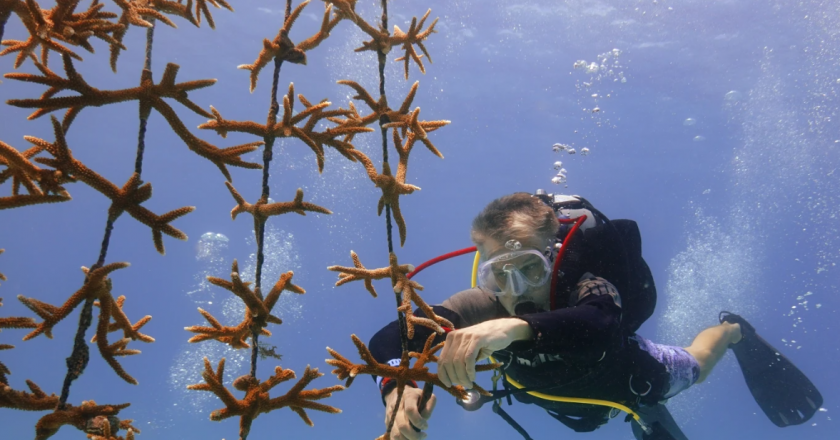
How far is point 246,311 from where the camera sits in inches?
66.8

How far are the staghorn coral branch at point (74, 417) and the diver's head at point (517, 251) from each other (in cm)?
294

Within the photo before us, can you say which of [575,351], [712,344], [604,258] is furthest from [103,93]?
[712,344]

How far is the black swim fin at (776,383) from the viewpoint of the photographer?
7.75 metres

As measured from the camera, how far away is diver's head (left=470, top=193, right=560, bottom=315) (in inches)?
150

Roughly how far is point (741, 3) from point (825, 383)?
65.0 meters

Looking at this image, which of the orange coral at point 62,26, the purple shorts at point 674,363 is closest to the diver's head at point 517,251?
the purple shorts at point 674,363

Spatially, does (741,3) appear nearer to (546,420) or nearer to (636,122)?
(636,122)

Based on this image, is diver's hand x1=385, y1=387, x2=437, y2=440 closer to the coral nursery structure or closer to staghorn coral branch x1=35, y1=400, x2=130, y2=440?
the coral nursery structure

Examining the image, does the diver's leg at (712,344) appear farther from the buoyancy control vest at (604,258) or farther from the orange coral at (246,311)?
the orange coral at (246,311)

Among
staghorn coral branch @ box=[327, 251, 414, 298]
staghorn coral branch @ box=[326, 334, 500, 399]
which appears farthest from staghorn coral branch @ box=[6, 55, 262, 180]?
staghorn coral branch @ box=[326, 334, 500, 399]

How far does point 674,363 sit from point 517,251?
3.36m

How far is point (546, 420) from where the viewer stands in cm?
5850

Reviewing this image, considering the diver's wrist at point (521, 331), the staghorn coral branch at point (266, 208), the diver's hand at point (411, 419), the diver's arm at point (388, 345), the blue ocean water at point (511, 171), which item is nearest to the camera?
the staghorn coral branch at point (266, 208)

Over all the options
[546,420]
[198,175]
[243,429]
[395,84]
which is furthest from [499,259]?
[546,420]
